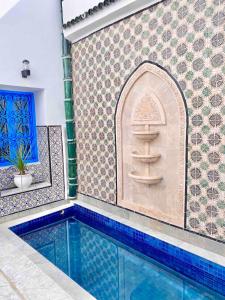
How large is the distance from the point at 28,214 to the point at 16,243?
3.50 ft

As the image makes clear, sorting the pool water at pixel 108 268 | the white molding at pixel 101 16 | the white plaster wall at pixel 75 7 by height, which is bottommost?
the pool water at pixel 108 268

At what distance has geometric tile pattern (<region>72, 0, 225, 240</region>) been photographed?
99.1 inches

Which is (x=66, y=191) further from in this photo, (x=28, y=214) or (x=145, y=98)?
(x=145, y=98)

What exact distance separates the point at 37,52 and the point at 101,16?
1256 mm

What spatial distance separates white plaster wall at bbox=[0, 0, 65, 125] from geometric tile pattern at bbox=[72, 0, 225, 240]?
3.20 feet

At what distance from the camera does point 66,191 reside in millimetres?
4613

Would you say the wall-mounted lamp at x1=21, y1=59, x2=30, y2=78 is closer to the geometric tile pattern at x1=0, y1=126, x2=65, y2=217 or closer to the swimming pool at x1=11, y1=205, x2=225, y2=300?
the geometric tile pattern at x1=0, y1=126, x2=65, y2=217

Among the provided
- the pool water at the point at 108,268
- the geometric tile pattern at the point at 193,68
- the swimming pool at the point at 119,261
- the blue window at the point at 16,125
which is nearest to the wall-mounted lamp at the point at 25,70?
the blue window at the point at 16,125

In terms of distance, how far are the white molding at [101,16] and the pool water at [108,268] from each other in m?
3.14

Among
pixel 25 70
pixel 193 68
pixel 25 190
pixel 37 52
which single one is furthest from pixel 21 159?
pixel 193 68

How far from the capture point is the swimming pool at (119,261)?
2439 mm

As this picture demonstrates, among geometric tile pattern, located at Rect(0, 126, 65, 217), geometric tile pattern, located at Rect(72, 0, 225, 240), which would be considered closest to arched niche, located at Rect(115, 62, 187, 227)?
geometric tile pattern, located at Rect(72, 0, 225, 240)

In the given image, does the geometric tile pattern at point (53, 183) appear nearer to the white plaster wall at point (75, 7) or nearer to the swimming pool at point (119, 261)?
the swimming pool at point (119, 261)

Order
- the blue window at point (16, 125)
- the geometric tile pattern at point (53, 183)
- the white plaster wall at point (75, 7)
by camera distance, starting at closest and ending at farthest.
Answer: the white plaster wall at point (75, 7), the geometric tile pattern at point (53, 183), the blue window at point (16, 125)
